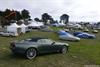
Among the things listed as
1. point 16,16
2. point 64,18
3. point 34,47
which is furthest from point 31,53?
point 64,18

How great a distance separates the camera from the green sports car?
40.9 ft

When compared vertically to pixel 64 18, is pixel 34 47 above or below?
above

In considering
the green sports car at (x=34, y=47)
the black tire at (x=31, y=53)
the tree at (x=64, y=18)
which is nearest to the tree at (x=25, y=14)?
the tree at (x=64, y=18)

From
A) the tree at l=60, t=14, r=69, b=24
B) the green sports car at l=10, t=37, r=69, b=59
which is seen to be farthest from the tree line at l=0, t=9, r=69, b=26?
the green sports car at l=10, t=37, r=69, b=59

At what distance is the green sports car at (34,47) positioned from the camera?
12477mm

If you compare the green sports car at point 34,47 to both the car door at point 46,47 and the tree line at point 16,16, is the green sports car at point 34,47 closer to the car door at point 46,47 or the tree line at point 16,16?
the car door at point 46,47

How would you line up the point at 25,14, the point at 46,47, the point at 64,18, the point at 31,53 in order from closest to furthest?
the point at 31,53
the point at 46,47
the point at 25,14
the point at 64,18

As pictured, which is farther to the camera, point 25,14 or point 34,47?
point 25,14

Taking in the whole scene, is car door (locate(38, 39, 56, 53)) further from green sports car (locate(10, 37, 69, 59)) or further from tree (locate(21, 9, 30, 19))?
tree (locate(21, 9, 30, 19))

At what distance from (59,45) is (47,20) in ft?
348

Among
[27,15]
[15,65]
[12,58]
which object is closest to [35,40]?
[12,58]

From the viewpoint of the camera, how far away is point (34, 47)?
42.7ft

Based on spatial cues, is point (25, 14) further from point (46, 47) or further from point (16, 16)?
point (46, 47)

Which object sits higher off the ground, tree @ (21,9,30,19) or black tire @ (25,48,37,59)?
tree @ (21,9,30,19)
